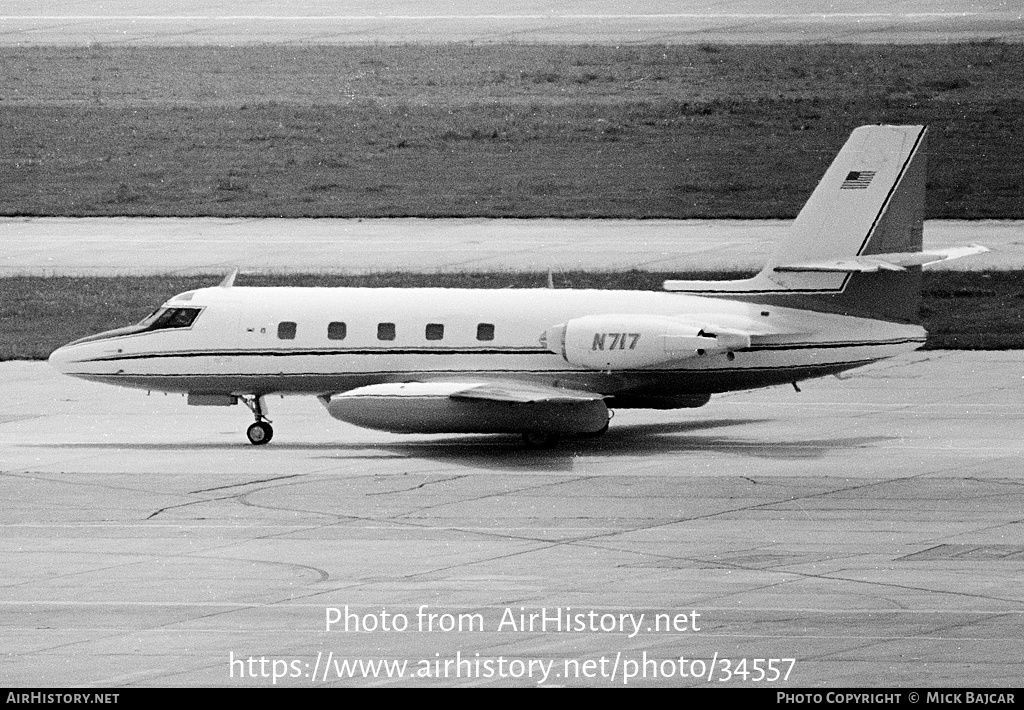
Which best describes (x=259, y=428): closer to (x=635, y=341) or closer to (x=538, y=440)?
(x=538, y=440)

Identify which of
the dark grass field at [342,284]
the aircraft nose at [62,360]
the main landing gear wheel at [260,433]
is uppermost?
the aircraft nose at [62,360]

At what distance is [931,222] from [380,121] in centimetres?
2013

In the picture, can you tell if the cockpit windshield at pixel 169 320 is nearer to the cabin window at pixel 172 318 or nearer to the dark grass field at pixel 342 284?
the cabin window at pixel 172 318

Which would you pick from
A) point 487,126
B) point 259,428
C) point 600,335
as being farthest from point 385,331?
point 487,126

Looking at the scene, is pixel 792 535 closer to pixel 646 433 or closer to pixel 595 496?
pixel 595 496

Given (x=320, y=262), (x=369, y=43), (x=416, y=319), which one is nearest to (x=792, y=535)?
(x=416, y=319)

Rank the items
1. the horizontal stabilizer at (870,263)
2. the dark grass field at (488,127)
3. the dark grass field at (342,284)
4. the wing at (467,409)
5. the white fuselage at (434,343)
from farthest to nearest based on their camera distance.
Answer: the dark grass field at (488,127) → the dark grass field at (342,284) → the white fuselage at (434,343) → the horizontal stabilizer at (870,263) → the wing at (467,409)

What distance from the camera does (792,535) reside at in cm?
2661

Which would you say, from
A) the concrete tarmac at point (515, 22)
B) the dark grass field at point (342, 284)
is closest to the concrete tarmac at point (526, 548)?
the dark grass field at point (342, 284)

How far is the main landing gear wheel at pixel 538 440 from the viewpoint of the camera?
3419 centimetres

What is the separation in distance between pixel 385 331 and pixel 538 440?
3.47m

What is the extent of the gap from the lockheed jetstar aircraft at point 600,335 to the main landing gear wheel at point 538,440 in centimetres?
4

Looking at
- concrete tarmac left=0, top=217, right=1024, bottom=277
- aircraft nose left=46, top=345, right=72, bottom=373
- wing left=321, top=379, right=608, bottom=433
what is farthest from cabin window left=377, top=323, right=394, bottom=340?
concrete tarmac left=0, top=217, right=1024, bottom=277

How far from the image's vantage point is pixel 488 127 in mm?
67500
